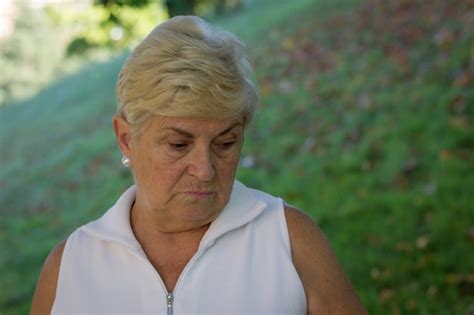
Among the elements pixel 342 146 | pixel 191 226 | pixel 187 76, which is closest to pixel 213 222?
pixel 191 226

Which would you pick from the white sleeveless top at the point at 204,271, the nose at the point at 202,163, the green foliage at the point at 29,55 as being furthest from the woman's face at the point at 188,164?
the green foliage at the point at 29,55

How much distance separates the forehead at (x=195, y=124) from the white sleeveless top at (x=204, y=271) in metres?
0.30

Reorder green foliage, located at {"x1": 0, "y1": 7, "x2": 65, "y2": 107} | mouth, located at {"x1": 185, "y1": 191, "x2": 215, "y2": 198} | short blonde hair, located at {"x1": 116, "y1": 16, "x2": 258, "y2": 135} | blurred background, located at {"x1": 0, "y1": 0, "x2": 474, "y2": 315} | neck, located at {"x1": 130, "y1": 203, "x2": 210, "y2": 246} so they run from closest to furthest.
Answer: short blonde hair, located at {"x1": 116, "y1": 16, "x2": 258, "y2": 135} → mouth, located at {"x1": 185, "y1": 191, "x2": 215, "y2": 198} → neck, located at {"x1": 130, "y1": 203, "x2": 210, "y2": 246} → blurred background, located at {"x1": 0, "y1": 0, "x2": 474, "y2": 315} → green foliage, located at {"x1": 0, "y1": 7, "x2": 65, "y2": 107}

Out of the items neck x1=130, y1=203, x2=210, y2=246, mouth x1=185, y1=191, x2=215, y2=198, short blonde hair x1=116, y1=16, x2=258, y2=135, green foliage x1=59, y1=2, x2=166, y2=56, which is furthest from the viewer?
green foliage x1=59, y1=2, x2=166, y2=56

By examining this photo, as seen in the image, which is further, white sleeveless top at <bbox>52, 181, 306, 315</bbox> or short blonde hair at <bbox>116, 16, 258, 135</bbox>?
A: white sleeveless top at <bbox>52, 181, 306, 315</bbox>

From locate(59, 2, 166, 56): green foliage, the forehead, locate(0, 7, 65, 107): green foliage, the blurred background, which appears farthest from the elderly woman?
locate(0, 7, 65, 107): green foliage

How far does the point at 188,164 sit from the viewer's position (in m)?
2.09

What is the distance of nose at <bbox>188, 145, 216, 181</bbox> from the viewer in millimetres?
2066

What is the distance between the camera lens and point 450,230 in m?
5.06

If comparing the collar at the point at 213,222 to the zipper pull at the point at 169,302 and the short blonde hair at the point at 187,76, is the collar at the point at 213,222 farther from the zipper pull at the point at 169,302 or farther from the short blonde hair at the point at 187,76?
the short blonde hair at the point at 187,76

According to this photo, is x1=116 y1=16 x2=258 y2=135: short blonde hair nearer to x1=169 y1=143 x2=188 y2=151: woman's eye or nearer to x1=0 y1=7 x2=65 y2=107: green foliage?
x1=169 y1=143 x2=188 y2=151: woman's eye

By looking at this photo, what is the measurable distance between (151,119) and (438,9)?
6721 mm

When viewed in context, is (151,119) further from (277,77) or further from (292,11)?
(292,11)

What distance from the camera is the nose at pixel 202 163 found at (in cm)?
207
